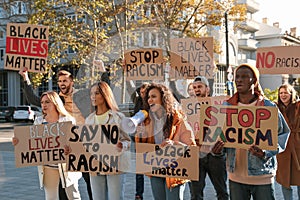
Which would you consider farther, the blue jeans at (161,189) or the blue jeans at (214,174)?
the blue jeans at (214,174)

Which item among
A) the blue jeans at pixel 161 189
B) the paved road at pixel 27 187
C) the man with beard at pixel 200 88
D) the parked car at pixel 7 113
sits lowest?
the paved road at pixel 27 187

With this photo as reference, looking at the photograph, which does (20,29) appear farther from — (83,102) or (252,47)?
(252,47)

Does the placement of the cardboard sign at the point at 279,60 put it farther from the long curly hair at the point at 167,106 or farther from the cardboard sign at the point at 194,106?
the long curly hair at the point at 167,106

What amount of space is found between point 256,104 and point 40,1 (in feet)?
45.8

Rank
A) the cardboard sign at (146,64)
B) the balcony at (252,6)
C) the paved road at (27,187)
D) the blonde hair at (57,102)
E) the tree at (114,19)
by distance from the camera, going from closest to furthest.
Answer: the blonde hair at (57,102), the cardboard sign at (146,64), the paved road at (27,187), the tree at (114,19), the balcony at (252,6)

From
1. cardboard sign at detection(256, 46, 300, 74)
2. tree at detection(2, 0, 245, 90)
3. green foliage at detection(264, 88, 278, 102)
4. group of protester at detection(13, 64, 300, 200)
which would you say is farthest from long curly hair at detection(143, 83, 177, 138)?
green foliage at detection(264, 88, 278, 102)

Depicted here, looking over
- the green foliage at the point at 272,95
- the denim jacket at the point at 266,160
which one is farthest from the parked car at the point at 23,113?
the denim jacket at the point at 266,160

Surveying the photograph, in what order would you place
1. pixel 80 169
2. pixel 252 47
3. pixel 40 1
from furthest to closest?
pixel 252 47, pixel 40 1, pixel 80 169

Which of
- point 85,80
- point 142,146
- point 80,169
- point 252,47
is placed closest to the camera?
point 142,146

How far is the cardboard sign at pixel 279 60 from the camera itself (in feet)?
20.1

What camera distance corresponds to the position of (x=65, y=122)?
457cm

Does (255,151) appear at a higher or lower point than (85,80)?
lower

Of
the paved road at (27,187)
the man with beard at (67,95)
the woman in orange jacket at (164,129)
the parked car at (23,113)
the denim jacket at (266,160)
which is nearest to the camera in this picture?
the denim jacket at (266,160)

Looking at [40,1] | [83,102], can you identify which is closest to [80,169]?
[83,102]
